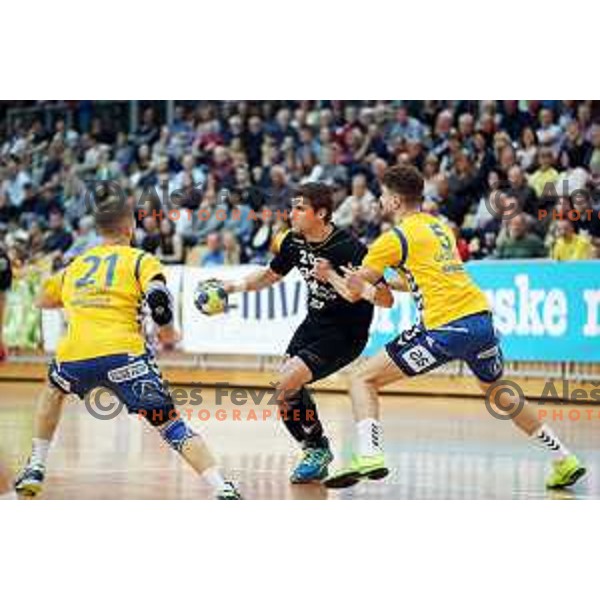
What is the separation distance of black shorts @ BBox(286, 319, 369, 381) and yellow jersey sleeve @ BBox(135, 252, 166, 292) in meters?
1.46

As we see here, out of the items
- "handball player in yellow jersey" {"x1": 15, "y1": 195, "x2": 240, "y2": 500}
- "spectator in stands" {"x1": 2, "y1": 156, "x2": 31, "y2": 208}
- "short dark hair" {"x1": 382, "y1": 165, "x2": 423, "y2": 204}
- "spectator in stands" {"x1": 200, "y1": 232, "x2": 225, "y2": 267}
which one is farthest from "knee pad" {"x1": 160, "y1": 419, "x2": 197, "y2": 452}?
"spectator in stands" {"x1": 2, "y1": 156, "x2": 31, "y2": 208}

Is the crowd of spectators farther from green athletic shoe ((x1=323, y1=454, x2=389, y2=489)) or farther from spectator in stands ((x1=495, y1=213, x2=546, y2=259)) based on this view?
green athletic shoe ((x1=323, y1=454, x2=389, y2=489))

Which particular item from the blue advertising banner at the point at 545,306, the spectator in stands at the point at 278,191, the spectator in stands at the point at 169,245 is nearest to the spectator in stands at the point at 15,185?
the spectator in stands at the point at 169,245

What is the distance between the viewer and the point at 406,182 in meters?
9.26

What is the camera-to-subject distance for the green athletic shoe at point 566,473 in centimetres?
950

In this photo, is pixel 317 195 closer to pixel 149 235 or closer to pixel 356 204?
pixel 356 204

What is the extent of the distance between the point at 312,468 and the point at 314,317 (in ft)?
3.37

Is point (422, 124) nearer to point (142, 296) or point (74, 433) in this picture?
point (74, 433)

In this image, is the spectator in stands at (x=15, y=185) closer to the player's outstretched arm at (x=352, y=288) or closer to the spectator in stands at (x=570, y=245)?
the spectator in stands at (x=570, y=245)

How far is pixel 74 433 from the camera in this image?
14117mm

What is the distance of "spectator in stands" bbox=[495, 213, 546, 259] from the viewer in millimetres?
18078

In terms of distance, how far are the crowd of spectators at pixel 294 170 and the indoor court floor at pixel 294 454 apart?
288 cm
